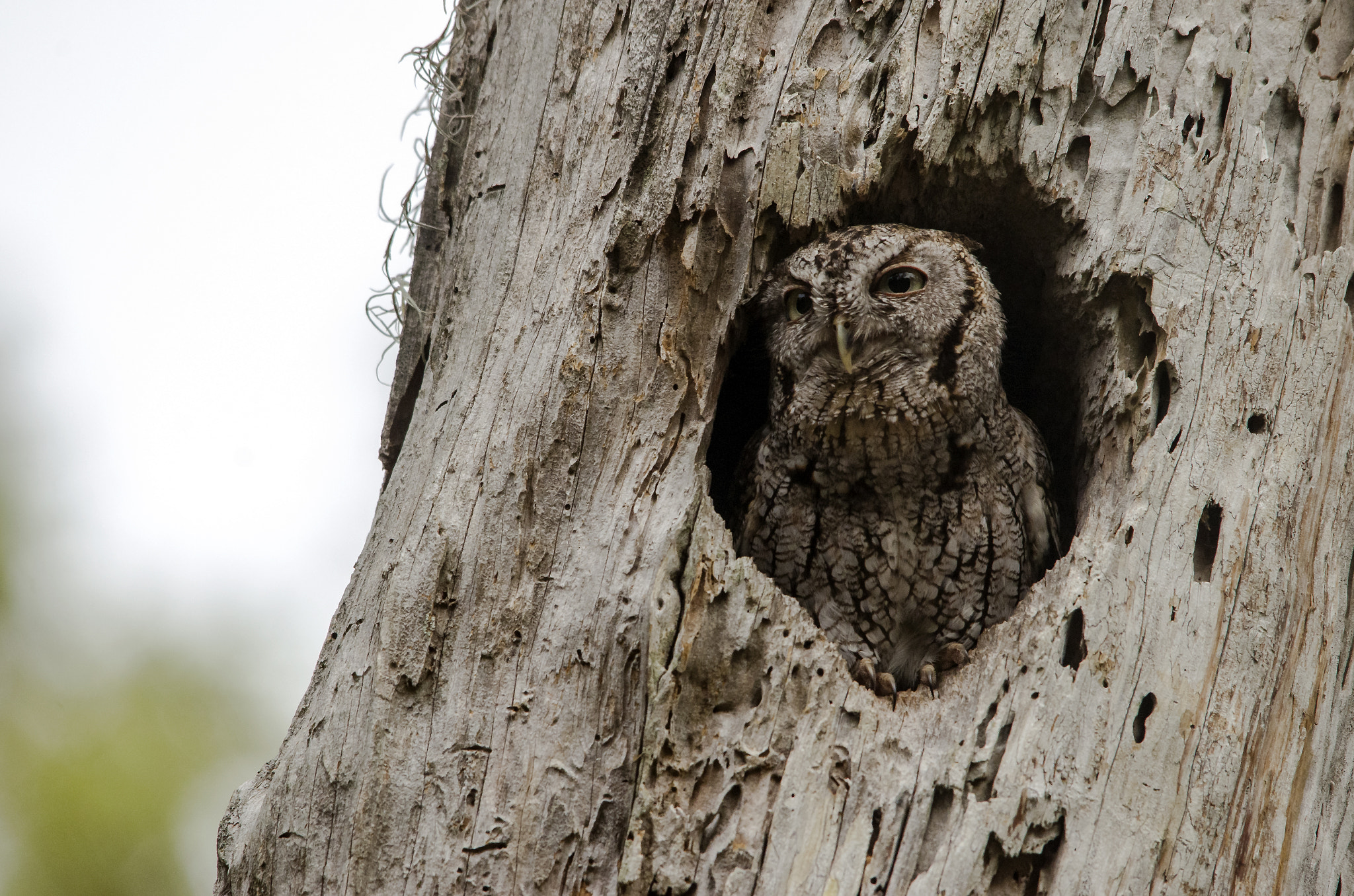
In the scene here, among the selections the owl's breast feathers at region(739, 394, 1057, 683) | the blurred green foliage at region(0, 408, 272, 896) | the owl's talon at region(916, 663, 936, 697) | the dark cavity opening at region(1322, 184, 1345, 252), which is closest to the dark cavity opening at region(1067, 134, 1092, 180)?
the dark cavity opening at region(1322, 184, 1345, 252)

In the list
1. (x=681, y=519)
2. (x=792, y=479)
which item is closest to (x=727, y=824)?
(x=681, y=519)

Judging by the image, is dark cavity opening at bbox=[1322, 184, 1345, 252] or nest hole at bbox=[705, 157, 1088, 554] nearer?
dark cavity opening at bbox=[1322, 184, 1345, 252]

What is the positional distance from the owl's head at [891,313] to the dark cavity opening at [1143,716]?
3.29ft

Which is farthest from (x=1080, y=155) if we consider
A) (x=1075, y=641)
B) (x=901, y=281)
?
(x=1075, y=641)

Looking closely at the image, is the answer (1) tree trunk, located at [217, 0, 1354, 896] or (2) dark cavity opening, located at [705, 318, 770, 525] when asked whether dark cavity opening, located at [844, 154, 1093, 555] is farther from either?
(2) dark cavity opening, located at [705, 318, 770, 525]

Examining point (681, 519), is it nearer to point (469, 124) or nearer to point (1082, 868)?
point (1082, 868)

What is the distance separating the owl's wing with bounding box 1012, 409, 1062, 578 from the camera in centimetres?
274

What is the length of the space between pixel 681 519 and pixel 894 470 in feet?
2.64

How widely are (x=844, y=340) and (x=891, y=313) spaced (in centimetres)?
17

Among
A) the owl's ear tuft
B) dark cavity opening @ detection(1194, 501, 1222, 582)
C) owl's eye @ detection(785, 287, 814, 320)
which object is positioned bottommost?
dark cavity opening @ detection(1194, 501, 1222, 582)

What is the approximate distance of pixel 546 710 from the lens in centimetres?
204

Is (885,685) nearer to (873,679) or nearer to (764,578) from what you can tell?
(873,679)

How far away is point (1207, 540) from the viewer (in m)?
2.09

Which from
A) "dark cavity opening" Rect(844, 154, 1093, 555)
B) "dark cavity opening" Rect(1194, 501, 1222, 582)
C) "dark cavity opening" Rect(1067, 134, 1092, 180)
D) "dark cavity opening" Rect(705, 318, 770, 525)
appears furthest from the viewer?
"dark cavity opening" Rect(705, 318, 770, 525)
